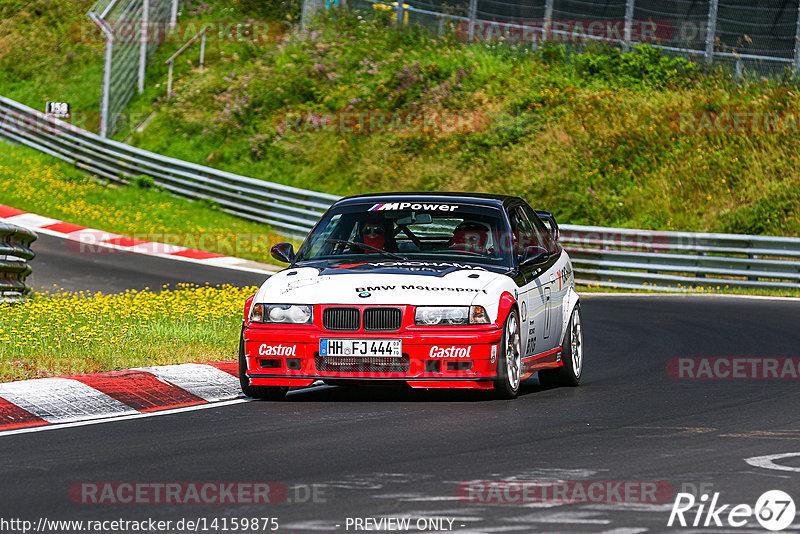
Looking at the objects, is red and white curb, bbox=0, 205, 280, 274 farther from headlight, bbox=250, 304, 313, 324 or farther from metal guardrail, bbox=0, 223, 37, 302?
headlight, bbox=250, 304, 313, 324

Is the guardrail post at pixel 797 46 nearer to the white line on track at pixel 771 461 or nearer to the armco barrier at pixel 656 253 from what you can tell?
the armco barrier at pixel 656 253

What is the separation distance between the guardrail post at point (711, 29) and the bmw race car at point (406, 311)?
2128 cm

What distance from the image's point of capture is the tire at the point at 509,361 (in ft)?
30.7

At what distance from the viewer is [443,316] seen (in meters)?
9.27

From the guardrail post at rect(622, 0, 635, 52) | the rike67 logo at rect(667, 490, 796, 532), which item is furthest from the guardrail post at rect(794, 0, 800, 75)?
the rike67 logo at rect(667, 490, 796, 532)

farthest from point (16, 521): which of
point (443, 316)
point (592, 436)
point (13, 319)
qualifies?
point (13, 319)

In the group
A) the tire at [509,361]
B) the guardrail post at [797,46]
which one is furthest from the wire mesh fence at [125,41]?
the tire at [509,361]

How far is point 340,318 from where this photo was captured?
9344 millimetres

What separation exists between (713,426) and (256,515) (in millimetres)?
3814

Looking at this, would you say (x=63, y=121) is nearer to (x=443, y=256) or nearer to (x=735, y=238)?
(x=735, y=238)

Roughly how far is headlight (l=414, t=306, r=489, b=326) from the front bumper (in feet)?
0.16

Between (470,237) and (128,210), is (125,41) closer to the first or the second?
(128,210)

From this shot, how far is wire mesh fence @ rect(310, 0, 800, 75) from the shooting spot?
99.0ft

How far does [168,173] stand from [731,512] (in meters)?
27.0
